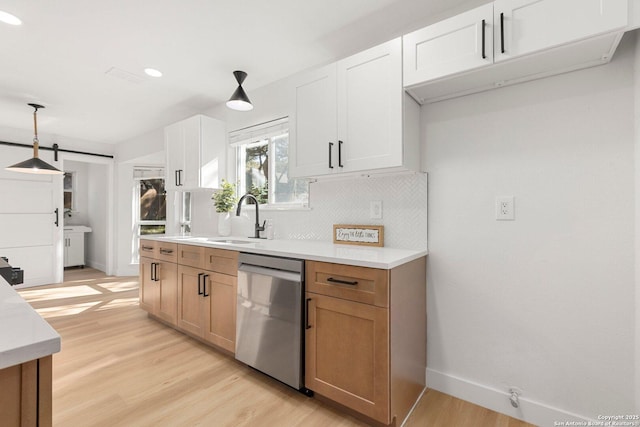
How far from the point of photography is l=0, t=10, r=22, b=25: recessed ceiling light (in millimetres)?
2010

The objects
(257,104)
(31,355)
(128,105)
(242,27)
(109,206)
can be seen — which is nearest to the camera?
(31,355)

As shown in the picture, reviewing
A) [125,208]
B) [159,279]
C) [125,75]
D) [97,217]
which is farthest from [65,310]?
[97,217]

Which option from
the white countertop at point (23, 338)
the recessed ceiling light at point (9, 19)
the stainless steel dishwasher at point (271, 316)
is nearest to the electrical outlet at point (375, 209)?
the stainless steel dishwasher at point (271, 316)

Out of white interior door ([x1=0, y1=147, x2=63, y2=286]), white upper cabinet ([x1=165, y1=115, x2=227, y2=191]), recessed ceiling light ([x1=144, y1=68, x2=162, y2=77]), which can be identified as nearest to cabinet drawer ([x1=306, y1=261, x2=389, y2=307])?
white upper cabinet ([x1=165, y1=115, x2=227, y2=191])

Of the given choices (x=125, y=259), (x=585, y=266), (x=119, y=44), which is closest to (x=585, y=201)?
(x=585, y=266)

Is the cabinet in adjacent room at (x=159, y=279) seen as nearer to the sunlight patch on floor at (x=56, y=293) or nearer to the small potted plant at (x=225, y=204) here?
the small potted plant at (x=225, y=204)

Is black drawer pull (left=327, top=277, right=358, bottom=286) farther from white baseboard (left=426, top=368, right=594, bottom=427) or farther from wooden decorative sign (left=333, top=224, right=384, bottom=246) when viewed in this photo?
white baseboard (left=426, top=368, right=594, bottom=427)

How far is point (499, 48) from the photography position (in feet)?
4.96

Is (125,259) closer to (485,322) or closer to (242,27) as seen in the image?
(242,27)

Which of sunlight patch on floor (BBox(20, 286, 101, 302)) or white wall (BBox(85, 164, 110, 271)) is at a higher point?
white wall (BBox(85, 164, 110, 271))

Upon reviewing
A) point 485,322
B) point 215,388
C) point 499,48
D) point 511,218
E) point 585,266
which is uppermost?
point 499,48

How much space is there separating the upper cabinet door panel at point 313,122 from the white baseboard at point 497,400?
5.09 ft

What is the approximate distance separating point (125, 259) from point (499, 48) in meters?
6.19

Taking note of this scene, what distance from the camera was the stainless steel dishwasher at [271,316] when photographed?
6.13ft
